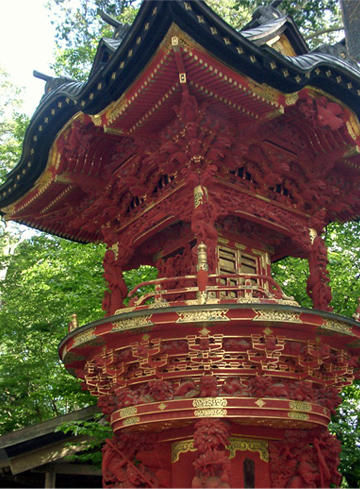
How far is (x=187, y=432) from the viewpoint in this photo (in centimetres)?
795

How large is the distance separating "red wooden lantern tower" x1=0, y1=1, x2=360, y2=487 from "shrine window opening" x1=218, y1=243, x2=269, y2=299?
4 cm

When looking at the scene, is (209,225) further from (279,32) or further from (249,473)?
(279,32)

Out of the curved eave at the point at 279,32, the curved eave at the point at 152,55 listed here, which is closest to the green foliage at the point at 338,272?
the curved eave at the point at 279,32

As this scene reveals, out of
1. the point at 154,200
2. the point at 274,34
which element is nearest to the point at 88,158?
the point at 154,200

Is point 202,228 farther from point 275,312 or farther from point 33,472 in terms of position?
point 33,472

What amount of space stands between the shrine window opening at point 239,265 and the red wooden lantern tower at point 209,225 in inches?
1.5

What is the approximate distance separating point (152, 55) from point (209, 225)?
258 cm

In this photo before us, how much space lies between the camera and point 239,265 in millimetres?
9320

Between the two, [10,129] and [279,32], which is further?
[10,129]

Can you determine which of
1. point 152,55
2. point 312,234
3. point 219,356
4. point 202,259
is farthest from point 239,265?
point 152,55

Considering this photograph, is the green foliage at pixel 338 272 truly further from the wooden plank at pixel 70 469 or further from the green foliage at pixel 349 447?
the wooden plank at pixel 70 469

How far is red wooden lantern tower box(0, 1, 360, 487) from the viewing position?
723 centimetres

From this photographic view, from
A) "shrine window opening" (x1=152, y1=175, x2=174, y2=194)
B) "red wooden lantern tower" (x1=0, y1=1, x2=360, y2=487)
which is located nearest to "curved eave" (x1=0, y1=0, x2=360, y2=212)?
"red wooden lantern tower" (x1=0, y1=1, x2=360, y2=487)

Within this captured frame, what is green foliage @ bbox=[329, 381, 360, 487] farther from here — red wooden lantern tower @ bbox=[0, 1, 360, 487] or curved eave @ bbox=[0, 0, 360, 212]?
curved eave @ bbox=[0, 0, 360, 212]
